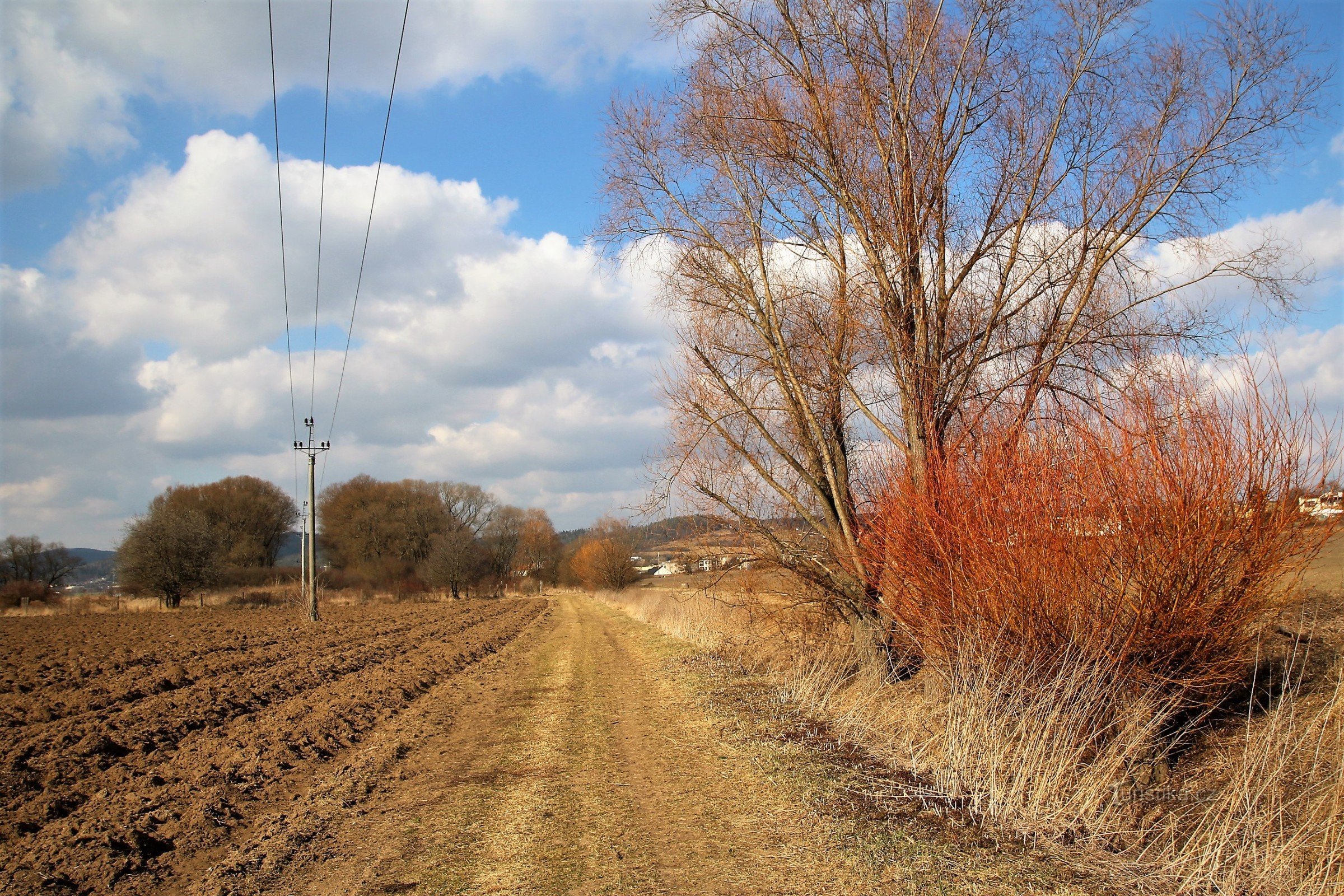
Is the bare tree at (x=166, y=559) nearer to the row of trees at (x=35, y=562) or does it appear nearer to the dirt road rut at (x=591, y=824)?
the row of trees at (x=35, y=562)

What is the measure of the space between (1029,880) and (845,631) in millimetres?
6731

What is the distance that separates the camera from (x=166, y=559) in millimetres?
48250

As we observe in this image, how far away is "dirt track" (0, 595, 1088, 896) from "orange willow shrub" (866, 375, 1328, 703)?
2207 millimetres

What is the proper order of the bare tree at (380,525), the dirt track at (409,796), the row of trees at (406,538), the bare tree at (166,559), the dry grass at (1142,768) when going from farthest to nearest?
the bare tree at (380,525)
the row of trees at (406,538)
the bare tree at (166,559)
the dirt track at (409,796)
the dry grass at (1142,768)

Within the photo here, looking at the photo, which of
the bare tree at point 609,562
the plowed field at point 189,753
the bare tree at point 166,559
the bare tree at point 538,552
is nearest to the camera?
the plowed field at point 189,753

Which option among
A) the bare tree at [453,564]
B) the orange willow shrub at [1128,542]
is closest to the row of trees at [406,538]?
the bare tree at [453,564]

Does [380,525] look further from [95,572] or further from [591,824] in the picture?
[591,824]

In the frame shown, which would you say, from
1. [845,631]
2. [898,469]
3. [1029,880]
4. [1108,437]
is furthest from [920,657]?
[1029,880]

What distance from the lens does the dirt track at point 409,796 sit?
183 inches

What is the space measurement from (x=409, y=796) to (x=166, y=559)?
167ft

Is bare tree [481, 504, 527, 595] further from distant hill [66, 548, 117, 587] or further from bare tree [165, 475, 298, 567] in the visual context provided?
distant hill [66, 548, 117, 587]

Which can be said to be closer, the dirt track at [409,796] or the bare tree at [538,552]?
the dirt track at [409,796]

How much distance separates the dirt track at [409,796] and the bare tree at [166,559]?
39556 mm

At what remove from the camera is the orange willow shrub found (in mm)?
5746
